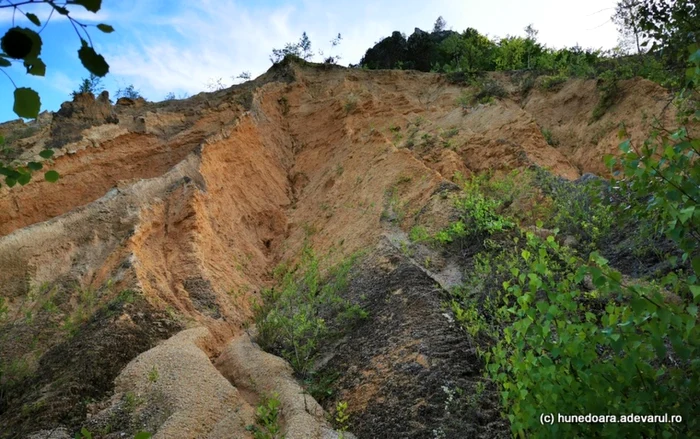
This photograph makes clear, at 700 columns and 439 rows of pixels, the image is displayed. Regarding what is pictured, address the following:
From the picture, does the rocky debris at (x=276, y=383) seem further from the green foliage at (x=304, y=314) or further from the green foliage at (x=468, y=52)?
the green foliage at (x=468, y=52)

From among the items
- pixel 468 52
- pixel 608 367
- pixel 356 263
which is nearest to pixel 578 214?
pixel 356 263

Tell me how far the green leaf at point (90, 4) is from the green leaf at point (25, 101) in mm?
357

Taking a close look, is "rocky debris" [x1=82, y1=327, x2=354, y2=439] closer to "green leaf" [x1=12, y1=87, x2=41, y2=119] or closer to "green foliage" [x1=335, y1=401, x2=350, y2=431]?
"green foliage" [x1=335, y1=401, x2=350, y2=431]

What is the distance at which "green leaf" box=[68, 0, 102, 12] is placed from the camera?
5.72ft

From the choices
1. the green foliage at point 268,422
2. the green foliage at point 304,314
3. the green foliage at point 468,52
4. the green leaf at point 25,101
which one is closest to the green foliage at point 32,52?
the green leaf at point 25,101

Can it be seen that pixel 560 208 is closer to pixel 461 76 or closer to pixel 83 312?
pixel 83 312

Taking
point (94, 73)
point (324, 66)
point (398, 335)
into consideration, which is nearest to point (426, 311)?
point (398, 335)

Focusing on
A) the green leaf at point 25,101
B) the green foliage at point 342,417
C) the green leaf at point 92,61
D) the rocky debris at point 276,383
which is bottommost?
the green foliage at point 342,417

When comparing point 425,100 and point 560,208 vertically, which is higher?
point 425,100

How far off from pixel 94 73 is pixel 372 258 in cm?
708

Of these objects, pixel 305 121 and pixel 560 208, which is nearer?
pixel 560 208

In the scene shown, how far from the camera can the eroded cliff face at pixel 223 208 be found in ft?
21.4

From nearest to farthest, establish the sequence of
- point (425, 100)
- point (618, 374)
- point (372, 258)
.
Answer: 1. point (618, 374)
2. point (372, 258)
3. point (425, 100)

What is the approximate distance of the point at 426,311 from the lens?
271 inches
